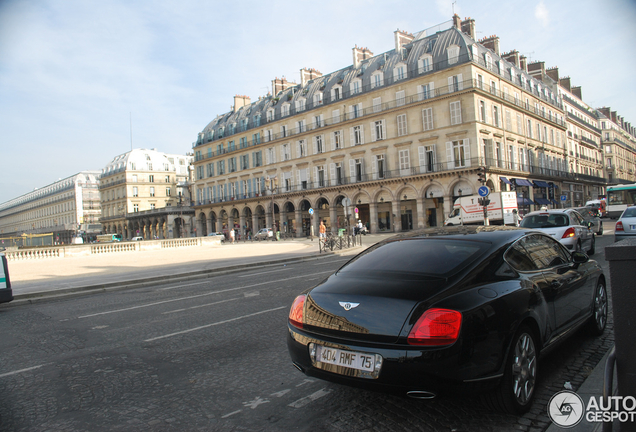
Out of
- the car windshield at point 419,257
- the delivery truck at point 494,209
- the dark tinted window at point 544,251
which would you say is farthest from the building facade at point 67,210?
the dark tinted window at point 544,251

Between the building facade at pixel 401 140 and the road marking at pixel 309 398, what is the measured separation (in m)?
38.0

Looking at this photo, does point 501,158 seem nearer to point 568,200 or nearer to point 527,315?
point 568,200

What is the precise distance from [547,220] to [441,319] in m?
11.2

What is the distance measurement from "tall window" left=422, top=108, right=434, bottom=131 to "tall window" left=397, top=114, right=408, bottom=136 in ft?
7.16

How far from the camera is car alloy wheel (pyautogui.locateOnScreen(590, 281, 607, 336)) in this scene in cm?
491

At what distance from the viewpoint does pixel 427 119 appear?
4238cm

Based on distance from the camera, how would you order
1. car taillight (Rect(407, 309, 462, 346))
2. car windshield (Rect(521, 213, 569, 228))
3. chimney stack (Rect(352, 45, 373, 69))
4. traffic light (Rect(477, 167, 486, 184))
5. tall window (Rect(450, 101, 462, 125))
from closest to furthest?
car taillight (Rect(407, 309, 462, 346)), car windshield (Rect(521, 213, 569, 228)), traffic light (Rect(477, 167, 486, 184)), tall window (Rect(450, 101, 462, 125)), chimney stack (Rect(352, 45, 373, 69))

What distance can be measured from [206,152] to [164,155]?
111 ft

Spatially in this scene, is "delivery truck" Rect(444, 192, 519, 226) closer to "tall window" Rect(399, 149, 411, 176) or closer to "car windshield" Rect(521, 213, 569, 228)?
"tall window" Rect(399, 149, 411, 176)

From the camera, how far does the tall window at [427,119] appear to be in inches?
1659

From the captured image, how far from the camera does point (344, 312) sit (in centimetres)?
323

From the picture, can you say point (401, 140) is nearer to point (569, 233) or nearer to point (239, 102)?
point (569, 233)

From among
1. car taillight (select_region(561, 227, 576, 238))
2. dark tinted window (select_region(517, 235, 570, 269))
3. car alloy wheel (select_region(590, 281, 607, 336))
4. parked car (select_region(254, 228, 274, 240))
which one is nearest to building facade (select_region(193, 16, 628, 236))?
parked car (select_region(254, 228, 274, 240))

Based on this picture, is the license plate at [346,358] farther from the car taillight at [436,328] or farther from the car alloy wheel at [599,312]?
the car alloy wheel at [599,312]
